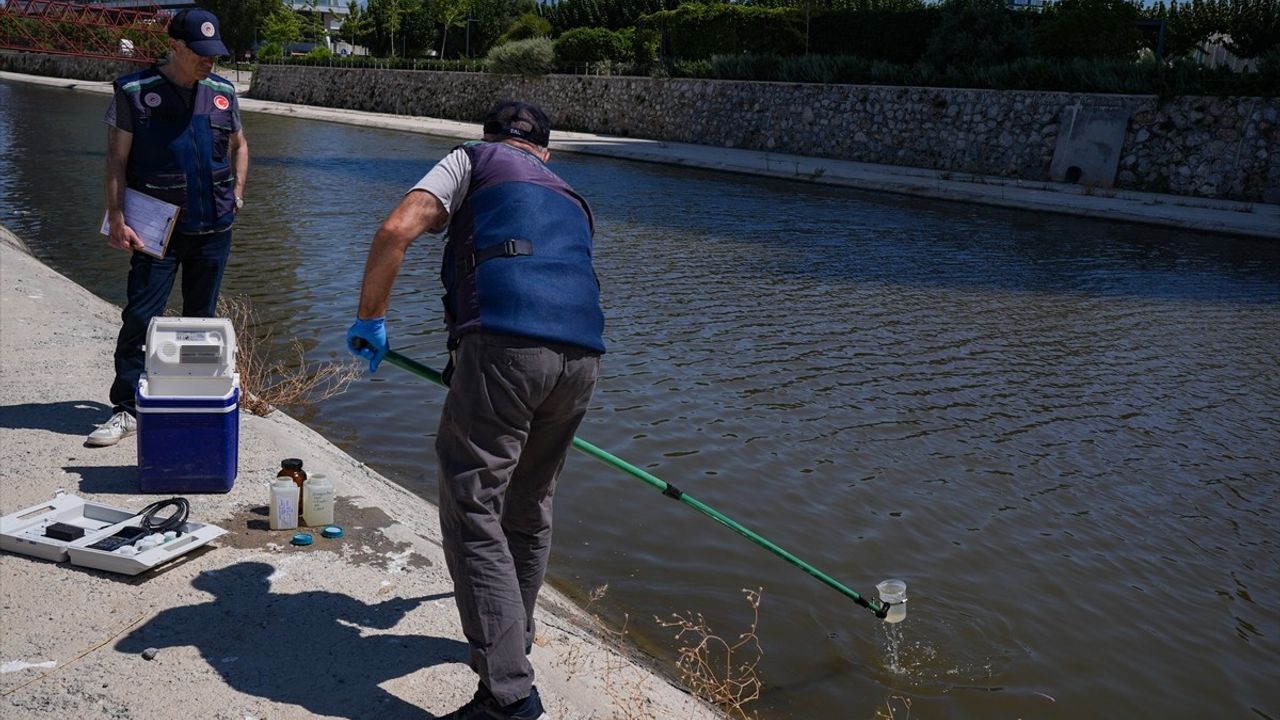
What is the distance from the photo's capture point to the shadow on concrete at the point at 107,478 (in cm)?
Answer: 488

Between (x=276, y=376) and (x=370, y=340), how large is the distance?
201 inches

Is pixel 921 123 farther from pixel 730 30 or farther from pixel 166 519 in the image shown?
pixel 166 519

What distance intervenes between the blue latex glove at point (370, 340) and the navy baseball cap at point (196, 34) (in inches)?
87.3

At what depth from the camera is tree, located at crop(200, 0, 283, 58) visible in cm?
6450

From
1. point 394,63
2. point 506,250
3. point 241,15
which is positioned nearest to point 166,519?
point 506,250

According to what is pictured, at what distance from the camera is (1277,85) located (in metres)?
Answer: 20.3

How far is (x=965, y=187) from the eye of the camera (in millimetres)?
20844

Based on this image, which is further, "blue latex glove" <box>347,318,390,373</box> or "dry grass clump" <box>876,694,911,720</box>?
"dry grass clump" <box>876,694,911,720</box>

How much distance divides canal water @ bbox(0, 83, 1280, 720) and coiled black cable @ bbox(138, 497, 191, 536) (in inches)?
69.3

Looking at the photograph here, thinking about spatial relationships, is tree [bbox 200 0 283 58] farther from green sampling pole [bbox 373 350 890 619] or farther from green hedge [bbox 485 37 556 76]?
green sampling pole [bbox 373 350 890 619]

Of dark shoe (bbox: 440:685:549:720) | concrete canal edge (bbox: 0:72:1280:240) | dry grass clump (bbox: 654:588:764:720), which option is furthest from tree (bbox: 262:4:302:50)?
dark shoe (bbox: 440:685:549:720)

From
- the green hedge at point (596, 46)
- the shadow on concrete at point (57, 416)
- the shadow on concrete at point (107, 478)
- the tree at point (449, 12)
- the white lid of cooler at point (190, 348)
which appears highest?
the tree at point (449, 12)

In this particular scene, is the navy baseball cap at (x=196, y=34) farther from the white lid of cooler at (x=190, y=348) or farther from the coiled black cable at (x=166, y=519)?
the coiled black cable at (x=166, y=519)

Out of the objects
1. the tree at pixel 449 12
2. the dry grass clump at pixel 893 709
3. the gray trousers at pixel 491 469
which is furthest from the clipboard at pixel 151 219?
the tree at pixel 449 12
